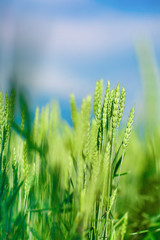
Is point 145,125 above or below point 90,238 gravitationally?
above

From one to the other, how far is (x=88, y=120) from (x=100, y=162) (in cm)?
4

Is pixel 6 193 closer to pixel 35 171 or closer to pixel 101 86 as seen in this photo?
pixel 35 171

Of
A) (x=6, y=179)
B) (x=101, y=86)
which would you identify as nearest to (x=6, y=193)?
(x=6, y=179)

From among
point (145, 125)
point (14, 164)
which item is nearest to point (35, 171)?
point (14, 164)

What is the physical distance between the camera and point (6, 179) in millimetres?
270

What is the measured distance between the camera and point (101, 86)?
29cm

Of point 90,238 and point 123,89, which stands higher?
point 123,89

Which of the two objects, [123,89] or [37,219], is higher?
[123,89]

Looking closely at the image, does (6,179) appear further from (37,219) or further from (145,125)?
(145,125)

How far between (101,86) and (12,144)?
107mm

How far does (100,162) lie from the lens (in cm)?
27

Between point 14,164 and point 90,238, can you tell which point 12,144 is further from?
point 90,238

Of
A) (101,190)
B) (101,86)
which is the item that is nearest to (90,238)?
(101,190)

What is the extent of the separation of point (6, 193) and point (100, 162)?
3.7 inches
